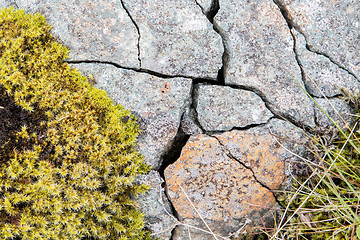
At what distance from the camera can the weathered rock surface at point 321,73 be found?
2.53m

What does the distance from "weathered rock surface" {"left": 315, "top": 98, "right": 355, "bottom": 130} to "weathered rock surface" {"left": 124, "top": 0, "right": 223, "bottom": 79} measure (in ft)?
3.06

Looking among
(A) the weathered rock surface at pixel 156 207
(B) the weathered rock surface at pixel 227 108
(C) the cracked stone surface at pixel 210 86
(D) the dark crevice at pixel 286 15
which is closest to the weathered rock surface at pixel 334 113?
(C) the cracked stone surface at pixel 210 86

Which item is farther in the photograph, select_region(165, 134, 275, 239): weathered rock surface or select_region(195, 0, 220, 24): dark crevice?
select_region(195, 0, 220, 24): dark crevice

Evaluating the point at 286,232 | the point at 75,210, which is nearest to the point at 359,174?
the point at 286,232

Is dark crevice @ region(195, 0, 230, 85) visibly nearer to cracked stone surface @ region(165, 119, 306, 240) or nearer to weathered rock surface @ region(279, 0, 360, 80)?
cracked stone surface @ region(165, 119, 306, 240)

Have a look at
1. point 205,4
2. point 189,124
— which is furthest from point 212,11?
point 189,124

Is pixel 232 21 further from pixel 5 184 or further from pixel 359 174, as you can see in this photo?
pixel 5 184

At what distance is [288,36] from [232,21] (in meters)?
0.50

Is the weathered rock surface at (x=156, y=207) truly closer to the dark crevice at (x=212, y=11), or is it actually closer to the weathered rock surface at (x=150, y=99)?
the weathered rock surface at (x=150, y=99)

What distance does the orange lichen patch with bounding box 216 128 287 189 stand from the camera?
2355mm

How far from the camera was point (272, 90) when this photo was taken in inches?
97.2

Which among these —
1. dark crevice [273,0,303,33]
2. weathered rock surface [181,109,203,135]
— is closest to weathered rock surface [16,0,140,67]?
weathered rock surface [181,109,203,135]

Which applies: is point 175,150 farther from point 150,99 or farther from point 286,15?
point 286,15

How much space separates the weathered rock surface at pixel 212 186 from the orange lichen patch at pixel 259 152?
60mm
